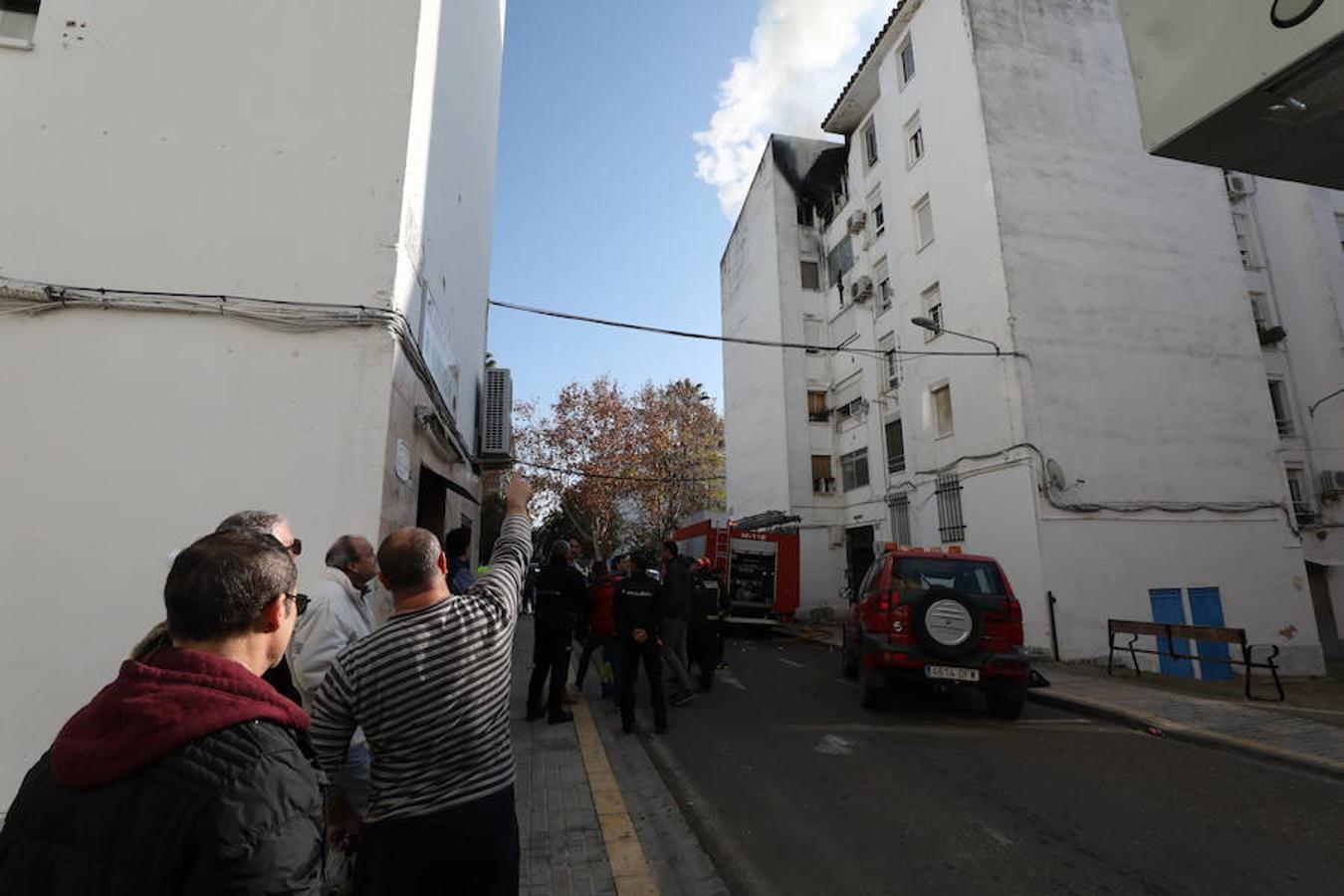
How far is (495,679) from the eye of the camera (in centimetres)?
235

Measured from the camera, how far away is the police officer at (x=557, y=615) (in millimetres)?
6867

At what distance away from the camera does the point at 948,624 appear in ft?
24.3

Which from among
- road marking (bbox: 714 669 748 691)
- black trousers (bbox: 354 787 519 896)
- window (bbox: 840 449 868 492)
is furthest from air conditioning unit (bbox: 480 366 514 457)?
window (bbox: 840 449 868 492)

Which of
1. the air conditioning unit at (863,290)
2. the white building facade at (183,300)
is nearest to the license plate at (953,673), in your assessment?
the white building facade at (183,300)

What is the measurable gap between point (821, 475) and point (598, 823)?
20.7 metres

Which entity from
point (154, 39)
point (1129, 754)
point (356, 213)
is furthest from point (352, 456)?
point (1129, 754)

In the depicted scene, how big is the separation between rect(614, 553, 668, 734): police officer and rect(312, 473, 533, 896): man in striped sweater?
4647 mm

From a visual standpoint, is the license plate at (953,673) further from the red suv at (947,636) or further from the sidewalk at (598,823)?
the sidewalk at (598,823)

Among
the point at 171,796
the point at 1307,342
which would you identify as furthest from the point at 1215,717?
the point at 1307,342

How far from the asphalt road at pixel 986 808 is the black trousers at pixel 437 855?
2052 millimetres

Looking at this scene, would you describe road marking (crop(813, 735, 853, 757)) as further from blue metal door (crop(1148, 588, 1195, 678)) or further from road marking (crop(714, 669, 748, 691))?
blue metal door (crop(1148, 588, 1195, 678))

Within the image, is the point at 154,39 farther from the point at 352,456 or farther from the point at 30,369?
the point at 352,456

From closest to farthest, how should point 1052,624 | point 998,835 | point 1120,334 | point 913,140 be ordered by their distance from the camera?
point 998,835 < point 1052,624 < point 1120,334 < point 913,140

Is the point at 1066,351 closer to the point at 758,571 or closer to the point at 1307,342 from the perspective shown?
the point at 758,571
